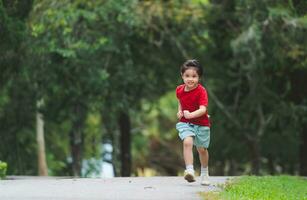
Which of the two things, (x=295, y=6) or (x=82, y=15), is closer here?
(x=295, y=6)

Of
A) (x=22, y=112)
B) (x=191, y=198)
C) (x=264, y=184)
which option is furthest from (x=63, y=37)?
(x=191, y=198)

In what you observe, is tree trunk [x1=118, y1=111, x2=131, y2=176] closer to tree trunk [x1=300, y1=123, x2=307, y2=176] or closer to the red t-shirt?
tree trunk [x1=300, y1=123, x2=307, y2=176]

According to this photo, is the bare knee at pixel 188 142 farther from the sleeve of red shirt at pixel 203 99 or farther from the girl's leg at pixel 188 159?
the sleeve of red shirt at pixel 203 99

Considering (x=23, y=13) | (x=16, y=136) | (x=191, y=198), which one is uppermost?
(x=23, y=13)

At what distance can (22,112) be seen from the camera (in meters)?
29.6

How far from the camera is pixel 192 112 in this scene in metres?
12.0

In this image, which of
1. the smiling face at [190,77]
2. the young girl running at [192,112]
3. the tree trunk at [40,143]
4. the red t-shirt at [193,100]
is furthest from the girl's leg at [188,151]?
the tree trunk at [40,143]

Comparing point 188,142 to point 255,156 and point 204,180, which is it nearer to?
point 204,180

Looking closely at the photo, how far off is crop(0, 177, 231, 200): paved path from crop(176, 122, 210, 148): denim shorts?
63 centimetres

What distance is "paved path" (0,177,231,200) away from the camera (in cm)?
1004

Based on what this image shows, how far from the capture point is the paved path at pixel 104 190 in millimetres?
10039

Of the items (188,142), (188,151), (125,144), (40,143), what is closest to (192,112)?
(188,142)

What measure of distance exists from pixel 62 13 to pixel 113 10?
1866 millimetres

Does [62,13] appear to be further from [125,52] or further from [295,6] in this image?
[295,6]
